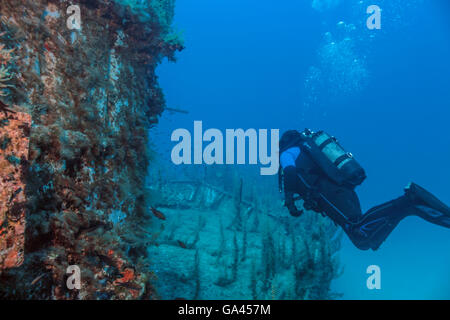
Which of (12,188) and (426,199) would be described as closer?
(12,188)

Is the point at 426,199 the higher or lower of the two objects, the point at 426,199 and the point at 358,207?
the higher

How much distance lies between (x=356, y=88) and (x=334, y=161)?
10965 cm

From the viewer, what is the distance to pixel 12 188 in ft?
4.93

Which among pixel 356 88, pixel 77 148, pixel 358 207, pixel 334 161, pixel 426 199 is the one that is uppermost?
pixel 356 88

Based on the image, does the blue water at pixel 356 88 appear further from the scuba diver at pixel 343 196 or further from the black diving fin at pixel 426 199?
the black diving fin at pixel 426 199

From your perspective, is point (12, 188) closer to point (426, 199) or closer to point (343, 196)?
point (343, 196)

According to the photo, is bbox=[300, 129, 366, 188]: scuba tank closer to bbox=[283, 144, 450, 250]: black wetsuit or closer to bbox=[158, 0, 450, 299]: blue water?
bbox=[283, 144, 450, 250]: black wetsuit

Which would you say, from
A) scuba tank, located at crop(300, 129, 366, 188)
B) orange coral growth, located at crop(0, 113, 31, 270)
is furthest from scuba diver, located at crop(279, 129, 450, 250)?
orange coral growth, located at crop(0, 113, 31, 270)

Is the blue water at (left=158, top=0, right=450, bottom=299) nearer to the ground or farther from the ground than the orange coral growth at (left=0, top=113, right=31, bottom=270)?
farther from the ground

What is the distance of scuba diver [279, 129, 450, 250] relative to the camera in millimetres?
4461

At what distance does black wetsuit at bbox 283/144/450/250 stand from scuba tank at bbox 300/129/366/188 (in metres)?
0.16

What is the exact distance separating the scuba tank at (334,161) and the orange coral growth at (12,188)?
4.54m

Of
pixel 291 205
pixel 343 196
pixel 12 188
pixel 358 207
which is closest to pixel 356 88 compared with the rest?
pixel 358 207
